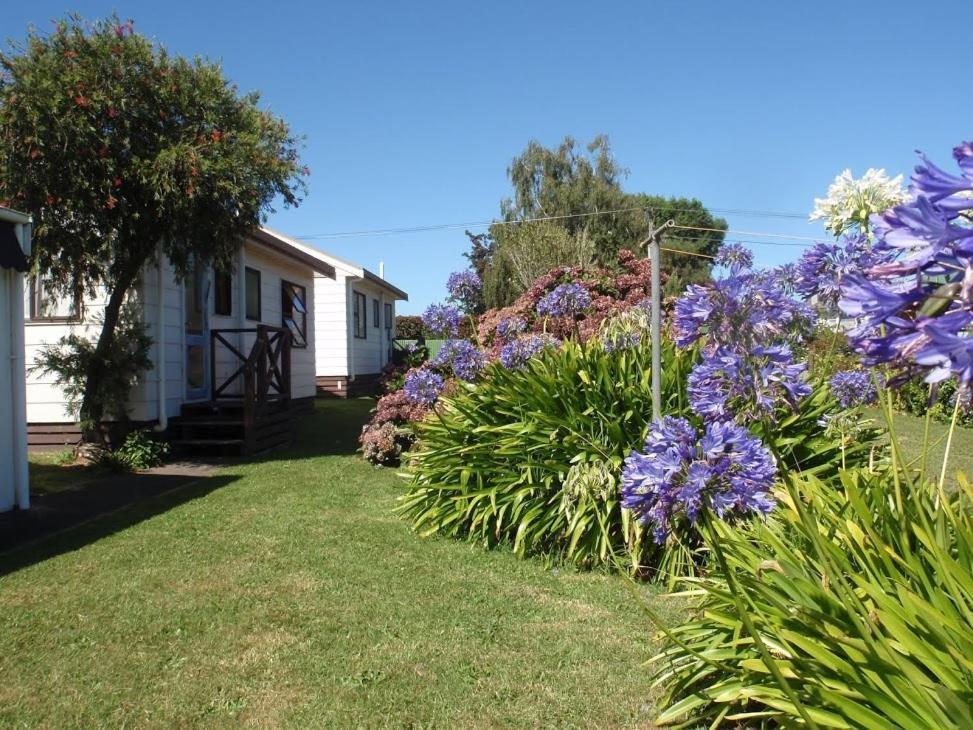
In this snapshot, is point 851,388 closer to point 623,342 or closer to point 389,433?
point 623,342

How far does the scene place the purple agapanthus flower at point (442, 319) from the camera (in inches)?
365

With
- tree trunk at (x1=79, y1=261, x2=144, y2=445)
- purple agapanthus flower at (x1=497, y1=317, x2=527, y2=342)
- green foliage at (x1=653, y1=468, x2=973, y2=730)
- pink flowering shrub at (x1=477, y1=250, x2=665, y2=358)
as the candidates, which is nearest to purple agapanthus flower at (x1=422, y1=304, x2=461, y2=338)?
pink flowering shrub at (x1=477, y1=250, x2=665, y2=358)

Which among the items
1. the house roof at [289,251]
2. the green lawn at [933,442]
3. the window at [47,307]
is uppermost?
the house roof at [289,251]

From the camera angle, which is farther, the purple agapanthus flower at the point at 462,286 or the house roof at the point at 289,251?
the house roof at the point at 289,251

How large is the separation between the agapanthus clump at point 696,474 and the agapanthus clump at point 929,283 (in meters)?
1.33

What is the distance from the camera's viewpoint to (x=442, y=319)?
9266mm

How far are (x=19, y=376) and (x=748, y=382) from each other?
7111 mm

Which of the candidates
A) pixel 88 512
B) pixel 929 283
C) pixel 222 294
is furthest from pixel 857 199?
pixel 222 294

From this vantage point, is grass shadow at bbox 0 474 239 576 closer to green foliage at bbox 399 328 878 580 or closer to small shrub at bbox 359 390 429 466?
small shrub at bbox 359 390 429 466

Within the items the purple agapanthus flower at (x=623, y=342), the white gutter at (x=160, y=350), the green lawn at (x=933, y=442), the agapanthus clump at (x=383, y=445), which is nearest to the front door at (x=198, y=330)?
the white gutter at (x=160, y=350)

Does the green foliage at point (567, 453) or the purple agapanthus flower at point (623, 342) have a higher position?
the purple agapanthus flower at point (623, 342)

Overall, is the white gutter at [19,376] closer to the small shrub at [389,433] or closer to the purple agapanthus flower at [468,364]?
the small shrub at [389,433]

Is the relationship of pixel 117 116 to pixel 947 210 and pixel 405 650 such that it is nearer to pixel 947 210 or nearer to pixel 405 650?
pixel 405 650

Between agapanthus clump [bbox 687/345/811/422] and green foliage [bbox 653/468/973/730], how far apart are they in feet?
0.95
